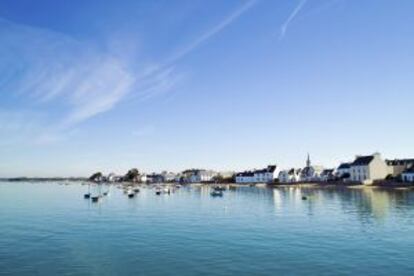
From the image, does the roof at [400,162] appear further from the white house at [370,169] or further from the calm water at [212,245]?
the calm water at [212,245]

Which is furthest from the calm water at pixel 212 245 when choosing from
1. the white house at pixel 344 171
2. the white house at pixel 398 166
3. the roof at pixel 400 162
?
the white house at pixel 344 171

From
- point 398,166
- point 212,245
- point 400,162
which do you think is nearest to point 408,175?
point 398,166

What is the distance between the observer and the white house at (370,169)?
154 metres

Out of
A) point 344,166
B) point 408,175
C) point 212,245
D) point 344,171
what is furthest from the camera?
point 344,166

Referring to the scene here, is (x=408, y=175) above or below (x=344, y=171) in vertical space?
below

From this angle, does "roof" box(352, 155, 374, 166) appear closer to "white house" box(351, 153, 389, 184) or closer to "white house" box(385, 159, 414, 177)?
"white house" box(351, 153, 389, 184)

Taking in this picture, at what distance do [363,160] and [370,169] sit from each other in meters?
6.27

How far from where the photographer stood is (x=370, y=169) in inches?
6038

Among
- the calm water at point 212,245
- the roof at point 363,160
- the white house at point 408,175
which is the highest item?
the roof at point 363,160

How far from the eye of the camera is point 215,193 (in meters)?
126

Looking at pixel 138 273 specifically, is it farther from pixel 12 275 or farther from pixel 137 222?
pixel 137 222

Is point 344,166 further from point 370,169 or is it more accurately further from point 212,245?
point 212,245

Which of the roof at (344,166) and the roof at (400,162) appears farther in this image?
the roof at (344,166)

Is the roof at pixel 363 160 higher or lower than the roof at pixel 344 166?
higher
